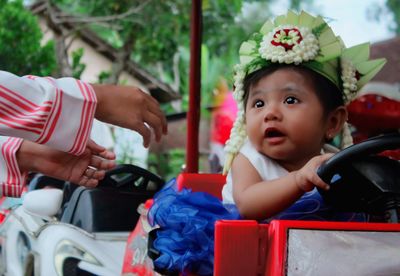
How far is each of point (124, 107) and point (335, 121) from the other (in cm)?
77

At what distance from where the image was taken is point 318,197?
6.70ft

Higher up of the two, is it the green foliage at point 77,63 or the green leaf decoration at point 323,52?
the green foliage at point 77,63

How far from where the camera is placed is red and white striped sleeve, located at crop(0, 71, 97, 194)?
1.81 m

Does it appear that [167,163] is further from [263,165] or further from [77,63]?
[263,165]

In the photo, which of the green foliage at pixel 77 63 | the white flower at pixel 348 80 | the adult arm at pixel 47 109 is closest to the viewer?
the adult arm at pixel 47 109

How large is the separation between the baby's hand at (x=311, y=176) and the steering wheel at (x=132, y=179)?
4.94ft

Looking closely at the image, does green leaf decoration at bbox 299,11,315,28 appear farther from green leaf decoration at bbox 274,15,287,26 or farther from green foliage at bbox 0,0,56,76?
green foliage at bbox 0,0,56,76

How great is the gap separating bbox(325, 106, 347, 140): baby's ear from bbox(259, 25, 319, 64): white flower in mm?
224

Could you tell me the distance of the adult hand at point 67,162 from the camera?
2027mm

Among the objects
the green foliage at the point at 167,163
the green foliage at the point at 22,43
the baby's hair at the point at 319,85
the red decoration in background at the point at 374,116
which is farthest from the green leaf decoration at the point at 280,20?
the green foliage at the point at 167,163

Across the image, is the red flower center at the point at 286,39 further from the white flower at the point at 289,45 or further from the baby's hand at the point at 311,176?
the baby's hand at the point at 311,176

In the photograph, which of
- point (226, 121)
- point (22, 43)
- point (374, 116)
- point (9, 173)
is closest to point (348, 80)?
point (9, 173)

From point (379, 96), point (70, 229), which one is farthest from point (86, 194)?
point (379, 96)

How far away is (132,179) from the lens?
3.25 metres
